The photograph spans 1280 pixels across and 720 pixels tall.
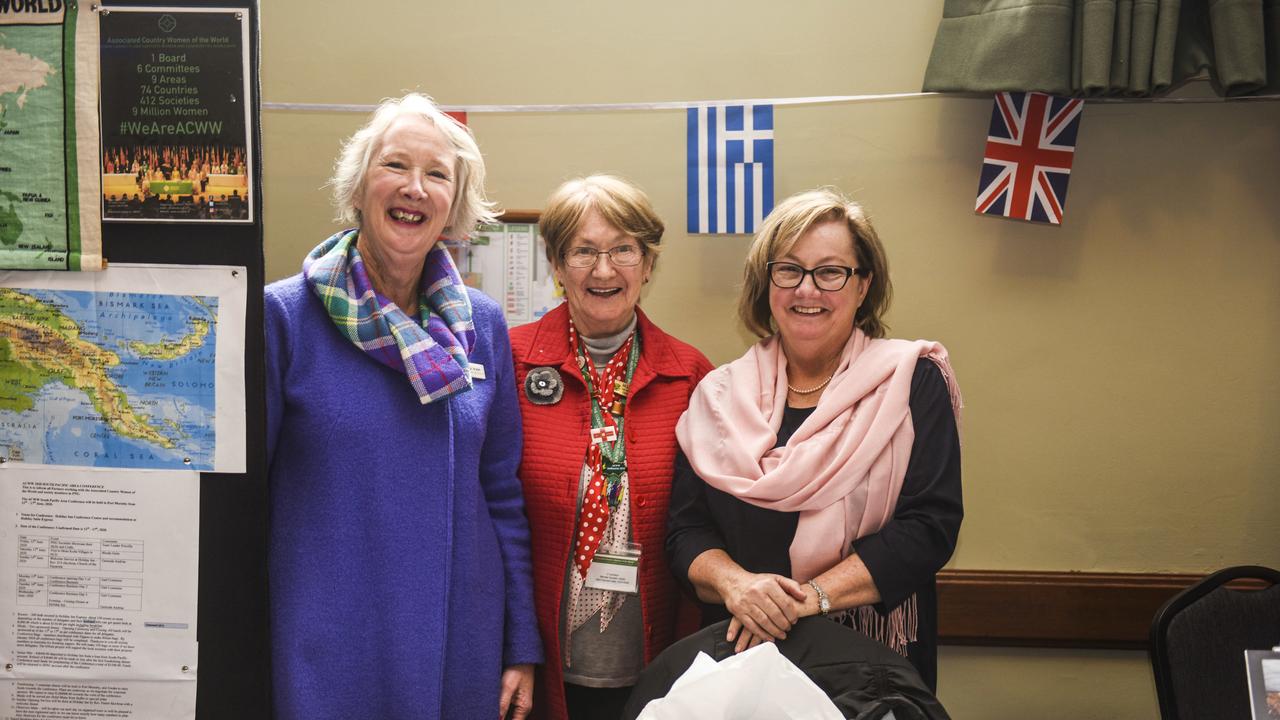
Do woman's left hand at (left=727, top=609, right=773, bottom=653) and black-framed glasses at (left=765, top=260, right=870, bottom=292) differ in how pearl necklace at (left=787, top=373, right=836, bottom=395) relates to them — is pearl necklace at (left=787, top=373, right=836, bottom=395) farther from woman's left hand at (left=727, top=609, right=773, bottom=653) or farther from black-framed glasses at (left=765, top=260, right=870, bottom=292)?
woman's left hand at (left=727, top=609, right=773, bottom=653)

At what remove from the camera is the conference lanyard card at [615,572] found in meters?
1.91

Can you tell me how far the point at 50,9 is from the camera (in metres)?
1.39

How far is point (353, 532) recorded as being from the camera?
63.9 inches

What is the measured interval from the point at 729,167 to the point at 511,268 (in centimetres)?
70

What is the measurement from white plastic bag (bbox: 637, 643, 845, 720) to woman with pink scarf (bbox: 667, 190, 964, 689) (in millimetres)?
175

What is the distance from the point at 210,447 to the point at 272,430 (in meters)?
0.14

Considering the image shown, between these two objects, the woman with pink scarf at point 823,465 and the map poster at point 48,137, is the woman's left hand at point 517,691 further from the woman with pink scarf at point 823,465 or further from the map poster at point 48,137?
the map poster at point 48,137

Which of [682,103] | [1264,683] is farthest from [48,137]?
[1264,683]

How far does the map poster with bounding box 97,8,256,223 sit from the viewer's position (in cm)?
140

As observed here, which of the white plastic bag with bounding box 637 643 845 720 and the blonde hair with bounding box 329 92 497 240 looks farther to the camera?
the blonde hair with bounding box 329 92 497 240

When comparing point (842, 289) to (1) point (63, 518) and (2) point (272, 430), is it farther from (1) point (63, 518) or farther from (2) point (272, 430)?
(1) point (63, 518)

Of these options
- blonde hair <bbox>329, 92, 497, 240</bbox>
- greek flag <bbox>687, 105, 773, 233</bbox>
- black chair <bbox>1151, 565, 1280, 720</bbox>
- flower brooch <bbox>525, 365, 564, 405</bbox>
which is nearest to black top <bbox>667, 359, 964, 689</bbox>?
flower brooch <bbox>525, 365, 564, 405</bbox>

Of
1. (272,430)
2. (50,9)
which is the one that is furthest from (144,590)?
(50,9)

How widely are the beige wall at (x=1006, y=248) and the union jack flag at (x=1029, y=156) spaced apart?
79mm
